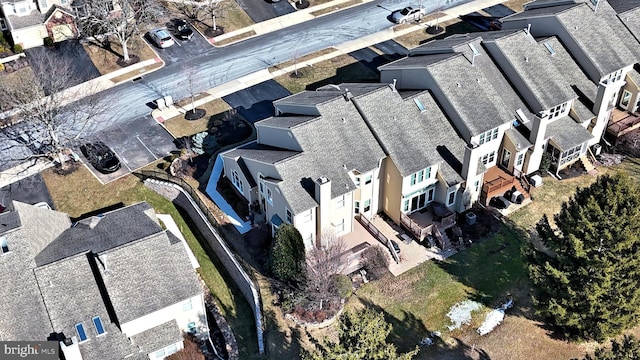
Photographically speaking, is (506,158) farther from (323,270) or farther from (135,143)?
(135,143)

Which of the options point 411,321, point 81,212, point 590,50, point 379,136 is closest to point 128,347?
point 81,212

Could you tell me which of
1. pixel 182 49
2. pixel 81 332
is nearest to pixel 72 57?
pixel 182 49

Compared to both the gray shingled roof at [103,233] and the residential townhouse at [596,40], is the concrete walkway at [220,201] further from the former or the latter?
the residential townhouse at [596,40]

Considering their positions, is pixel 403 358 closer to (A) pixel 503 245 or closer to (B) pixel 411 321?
(B) pixel 411 321

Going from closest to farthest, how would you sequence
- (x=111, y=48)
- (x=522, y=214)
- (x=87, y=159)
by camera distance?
1. (x=522, y=214)
2. (x=87, y=159)
3. (x=111, y=48)

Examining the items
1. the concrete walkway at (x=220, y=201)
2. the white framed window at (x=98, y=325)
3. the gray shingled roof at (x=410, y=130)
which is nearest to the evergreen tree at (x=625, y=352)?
the gray shingled roof at (x=410, y=130)

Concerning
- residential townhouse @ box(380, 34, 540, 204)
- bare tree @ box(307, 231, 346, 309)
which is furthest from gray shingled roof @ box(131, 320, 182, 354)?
residential townhouse @ box(380, 34, 540, 204)
